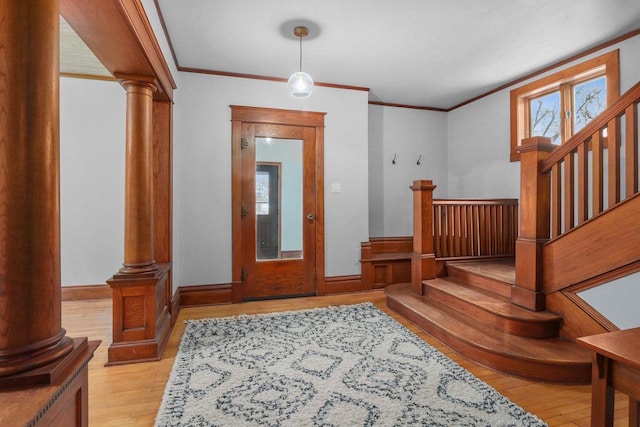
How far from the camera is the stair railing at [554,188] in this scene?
213 cm

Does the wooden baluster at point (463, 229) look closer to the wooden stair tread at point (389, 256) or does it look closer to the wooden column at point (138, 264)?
the wooden stair tread at point (389, 256)

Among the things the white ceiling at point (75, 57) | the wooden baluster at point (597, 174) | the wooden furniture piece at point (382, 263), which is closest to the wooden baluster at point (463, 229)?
the wooden furniture piece at point (382, 263)

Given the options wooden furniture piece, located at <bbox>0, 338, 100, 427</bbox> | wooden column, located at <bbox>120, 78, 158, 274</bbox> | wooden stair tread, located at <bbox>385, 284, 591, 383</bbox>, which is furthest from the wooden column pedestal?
wooden stair tread, located at <bbox>385, 284, 591, 383</bbox>

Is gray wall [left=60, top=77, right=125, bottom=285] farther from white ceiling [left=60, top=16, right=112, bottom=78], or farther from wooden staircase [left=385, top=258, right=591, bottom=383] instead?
wooden staircase [left=385, top=258, right=591, bottom=383]

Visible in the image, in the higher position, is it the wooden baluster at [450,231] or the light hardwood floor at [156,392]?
the wooden baluster at [450,231]

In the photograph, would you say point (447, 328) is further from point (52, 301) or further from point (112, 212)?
point (112, 212)

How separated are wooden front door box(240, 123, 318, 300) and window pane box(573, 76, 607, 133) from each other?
2.84m

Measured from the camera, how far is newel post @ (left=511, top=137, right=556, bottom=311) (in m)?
2.47

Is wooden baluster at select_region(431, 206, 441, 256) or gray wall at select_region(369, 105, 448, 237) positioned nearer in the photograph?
wooden baluster at select_region(431, 206, 441, 256)

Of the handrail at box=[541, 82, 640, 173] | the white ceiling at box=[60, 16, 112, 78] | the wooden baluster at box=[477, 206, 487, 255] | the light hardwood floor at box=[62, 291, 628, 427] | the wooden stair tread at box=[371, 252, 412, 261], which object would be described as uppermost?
the white ceiling at box=[60, 16, 112, 78]

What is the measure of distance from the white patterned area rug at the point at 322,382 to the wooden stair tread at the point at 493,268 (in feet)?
3.20

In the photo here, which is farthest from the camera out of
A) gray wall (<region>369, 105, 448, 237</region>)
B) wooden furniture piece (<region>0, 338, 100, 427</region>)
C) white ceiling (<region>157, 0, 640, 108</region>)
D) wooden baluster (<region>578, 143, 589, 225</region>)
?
gray wall (<region>369, 105, 448, 237</region>)

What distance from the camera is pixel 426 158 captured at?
5.04 m

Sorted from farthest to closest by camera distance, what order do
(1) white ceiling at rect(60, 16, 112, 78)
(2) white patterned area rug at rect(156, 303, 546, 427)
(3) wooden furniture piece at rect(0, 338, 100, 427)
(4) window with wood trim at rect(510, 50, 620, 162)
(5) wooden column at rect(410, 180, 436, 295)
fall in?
1. (5) wooden column at rect(410, 180, 436, 295)
2. (4) window with wood trim at rect(510, 50, 620, 162)
3. (1) white ceiling at rect(60, 16, 112, 78)
4. (2) white patterned area rug at rect(156, 303, 546, 427)
5. (3) wooden furniture piece at rect(0, 338, 100, 427)
